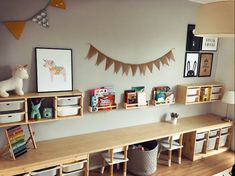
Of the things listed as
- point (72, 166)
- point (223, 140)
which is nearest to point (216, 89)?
point (223, 140)

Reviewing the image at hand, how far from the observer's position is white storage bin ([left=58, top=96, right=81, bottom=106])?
239 cm

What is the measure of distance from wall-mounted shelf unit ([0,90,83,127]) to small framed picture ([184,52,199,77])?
6.12 feet

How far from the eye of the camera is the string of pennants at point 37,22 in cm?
217

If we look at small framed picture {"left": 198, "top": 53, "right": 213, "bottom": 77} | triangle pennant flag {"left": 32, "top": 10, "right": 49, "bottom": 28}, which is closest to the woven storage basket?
small framed picture {"left": 198, "top": 53, "right": 213, "bottom": 77}

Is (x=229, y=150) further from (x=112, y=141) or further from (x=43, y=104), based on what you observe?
(x=43, y=104)

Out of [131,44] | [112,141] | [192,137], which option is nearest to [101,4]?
[131,44]

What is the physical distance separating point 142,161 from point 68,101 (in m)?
1.24

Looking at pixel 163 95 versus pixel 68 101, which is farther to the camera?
pixel 163 95

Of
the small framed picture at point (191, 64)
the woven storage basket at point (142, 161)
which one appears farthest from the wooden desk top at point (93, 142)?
the small framed picture at point (191, 64)

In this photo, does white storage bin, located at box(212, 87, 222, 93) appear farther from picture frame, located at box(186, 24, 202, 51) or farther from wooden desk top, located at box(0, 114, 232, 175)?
picture frame, located at box(186, 24, 202, 51)

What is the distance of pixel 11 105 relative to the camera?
83.9 inches

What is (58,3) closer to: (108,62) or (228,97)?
(108,62)

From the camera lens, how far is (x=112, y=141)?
Result: 2.63 m

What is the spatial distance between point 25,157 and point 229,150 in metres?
3.30
